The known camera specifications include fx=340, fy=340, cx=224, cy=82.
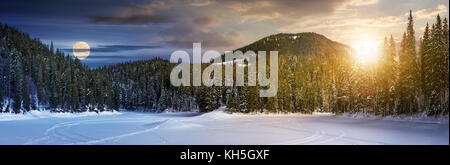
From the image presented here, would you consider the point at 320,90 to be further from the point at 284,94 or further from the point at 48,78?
the point at 48,78

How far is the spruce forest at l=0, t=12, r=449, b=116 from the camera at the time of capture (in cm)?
4172

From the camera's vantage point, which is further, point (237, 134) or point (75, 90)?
point (75, 90)

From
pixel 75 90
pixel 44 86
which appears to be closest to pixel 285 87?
pixel 75 90

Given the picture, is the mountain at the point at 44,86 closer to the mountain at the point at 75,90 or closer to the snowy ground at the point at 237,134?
the mountain at the point at 75,90

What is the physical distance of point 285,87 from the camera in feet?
272

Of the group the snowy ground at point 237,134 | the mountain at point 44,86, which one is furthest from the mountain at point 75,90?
the snowy ground at point 237,134

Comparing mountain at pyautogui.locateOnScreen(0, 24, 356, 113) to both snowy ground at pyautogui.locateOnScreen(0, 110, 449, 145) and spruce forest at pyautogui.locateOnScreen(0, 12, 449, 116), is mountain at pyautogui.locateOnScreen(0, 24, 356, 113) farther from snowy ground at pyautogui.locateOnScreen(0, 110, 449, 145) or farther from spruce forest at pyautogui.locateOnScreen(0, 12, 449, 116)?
snowy ground at pyautogui.locateOnScreen(0, 110, 449, 145)

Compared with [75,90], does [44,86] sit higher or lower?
higher

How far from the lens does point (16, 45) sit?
119 meters

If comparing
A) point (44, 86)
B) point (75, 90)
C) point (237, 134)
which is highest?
point (44, 86)

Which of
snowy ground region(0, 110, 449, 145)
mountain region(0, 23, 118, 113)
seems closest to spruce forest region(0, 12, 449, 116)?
mountain region(0, 23, 118, 113)

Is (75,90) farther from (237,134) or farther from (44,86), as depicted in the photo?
(237,134)

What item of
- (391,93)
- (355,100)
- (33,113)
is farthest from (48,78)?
(391,93)
